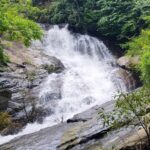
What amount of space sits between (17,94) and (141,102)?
45.7 ft

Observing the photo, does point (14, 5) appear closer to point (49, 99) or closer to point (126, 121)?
point (126, 121)

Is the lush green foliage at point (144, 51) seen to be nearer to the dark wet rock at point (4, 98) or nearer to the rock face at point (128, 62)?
the rock face at point (128, 62)

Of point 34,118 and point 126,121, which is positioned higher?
point 126,121

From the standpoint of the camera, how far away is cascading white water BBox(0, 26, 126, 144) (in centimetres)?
2241

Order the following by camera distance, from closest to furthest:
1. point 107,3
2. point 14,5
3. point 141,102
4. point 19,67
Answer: point 141,102 → point 14,5 → point 19,67 → point 107,3

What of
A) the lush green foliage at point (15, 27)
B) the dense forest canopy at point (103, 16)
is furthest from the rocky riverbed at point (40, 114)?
the lush green foliage at point (15, 27)

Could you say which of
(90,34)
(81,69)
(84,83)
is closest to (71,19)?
(90,34)

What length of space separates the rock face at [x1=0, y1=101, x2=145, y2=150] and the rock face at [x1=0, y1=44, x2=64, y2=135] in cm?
413

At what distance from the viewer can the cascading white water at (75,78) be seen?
22406 millimetres

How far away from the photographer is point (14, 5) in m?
14.4

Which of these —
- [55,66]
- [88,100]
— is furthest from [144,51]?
[55,66]

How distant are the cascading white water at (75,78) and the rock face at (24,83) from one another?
0.51 m

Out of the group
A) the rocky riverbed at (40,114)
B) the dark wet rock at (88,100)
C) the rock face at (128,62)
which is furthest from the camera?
the rock face at (128,62)

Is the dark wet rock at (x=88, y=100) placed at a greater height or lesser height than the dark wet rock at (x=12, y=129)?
greater
